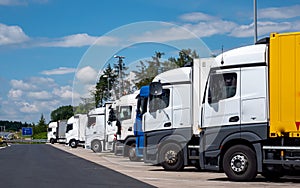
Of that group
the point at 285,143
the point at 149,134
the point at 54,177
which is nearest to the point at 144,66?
the point at 149,134

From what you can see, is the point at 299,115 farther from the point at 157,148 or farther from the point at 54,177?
the point at 54,177

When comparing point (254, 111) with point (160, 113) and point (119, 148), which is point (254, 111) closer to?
point (160, 113)

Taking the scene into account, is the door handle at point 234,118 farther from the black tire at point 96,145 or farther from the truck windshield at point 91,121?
the truck windshield at point 91,121

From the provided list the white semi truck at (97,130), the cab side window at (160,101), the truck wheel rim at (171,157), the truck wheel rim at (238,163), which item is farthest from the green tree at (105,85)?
the truck wheel rim at (238,163)

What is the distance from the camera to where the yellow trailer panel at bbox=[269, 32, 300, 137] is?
50.2 ft

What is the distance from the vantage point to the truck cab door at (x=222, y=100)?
53.5 feet

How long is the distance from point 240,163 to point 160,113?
17.1ft

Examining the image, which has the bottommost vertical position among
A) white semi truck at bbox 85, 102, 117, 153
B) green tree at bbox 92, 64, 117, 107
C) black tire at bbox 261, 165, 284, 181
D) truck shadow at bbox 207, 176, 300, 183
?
truck shadow at bbox 207, 176, 300, 183

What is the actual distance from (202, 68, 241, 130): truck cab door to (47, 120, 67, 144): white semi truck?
55.7m

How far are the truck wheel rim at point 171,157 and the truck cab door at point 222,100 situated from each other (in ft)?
11.1

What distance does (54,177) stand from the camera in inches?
719

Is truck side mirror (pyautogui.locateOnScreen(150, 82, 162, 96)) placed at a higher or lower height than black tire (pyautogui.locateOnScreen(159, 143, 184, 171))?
higher

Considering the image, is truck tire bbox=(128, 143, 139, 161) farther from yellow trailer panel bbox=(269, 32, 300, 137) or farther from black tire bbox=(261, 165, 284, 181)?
yellow trailer panel bbox=(269, 32, 300, 137)

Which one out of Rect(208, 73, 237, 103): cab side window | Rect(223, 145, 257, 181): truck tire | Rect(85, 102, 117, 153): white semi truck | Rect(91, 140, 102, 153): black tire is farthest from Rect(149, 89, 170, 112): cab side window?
Rect(91, 140, 102, 153): black tire
